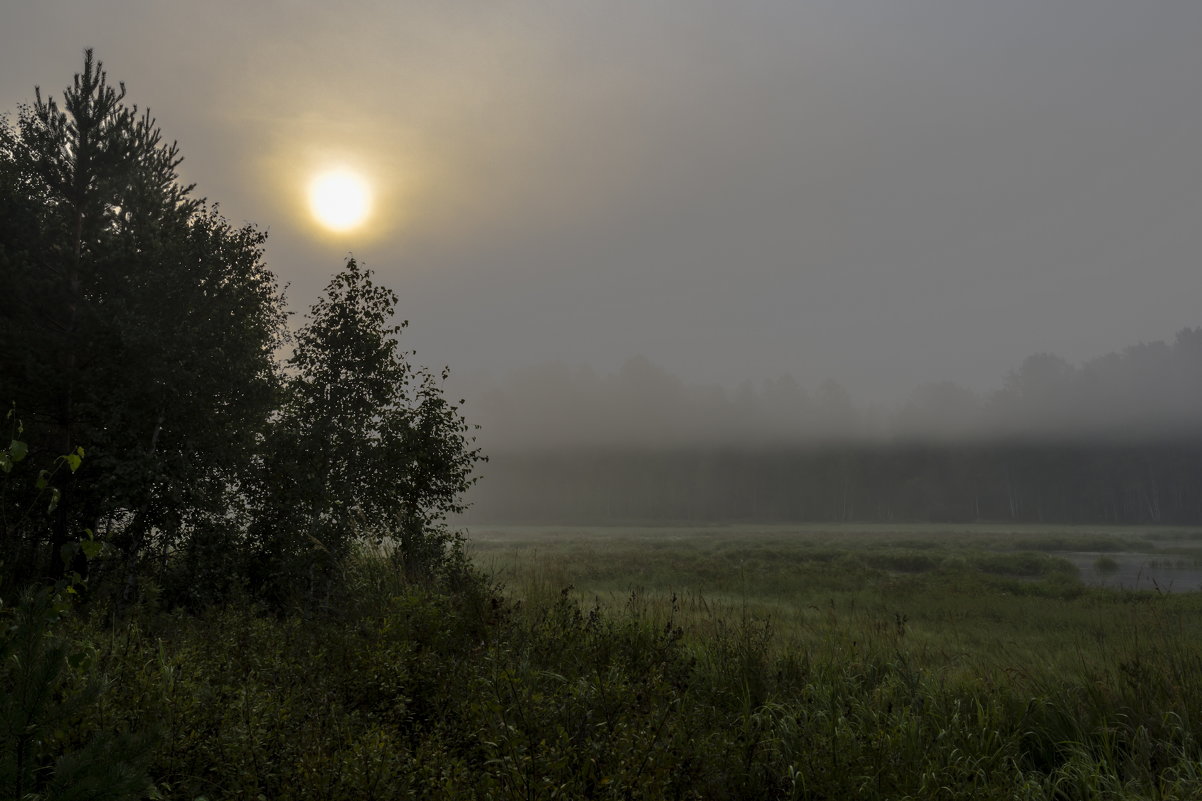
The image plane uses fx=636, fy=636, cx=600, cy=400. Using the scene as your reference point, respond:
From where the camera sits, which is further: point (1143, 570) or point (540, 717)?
point (1143, 570)

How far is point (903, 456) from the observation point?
91250 millimetres

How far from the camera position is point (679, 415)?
437 feet

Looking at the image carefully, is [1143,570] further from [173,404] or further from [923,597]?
[173,404]

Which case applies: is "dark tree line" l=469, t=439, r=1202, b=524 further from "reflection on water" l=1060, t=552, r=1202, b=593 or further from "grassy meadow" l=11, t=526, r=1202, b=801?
"grassy meadow" l=11, t=526, r=1202, b=801

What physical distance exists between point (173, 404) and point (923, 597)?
66.3ft

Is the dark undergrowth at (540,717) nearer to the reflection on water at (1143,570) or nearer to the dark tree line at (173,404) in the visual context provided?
the dark tree line at (173,404)

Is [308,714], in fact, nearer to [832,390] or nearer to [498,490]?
[832,390]

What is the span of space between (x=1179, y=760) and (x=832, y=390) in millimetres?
108175

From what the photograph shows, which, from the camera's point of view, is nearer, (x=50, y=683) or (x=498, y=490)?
(x=50, y=683)

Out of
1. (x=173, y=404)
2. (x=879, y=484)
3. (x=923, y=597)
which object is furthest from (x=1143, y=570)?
(x=879, y=484)

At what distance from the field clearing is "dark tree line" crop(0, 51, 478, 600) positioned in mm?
3599

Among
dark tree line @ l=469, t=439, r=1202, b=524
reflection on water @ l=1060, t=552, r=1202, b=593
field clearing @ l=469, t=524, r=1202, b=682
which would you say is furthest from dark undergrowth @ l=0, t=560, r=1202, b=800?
dark tree line @ l=469, t=439, r=1202, b=524

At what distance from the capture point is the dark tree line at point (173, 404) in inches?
437

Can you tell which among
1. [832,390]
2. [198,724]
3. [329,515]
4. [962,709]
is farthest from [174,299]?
[832,390]
